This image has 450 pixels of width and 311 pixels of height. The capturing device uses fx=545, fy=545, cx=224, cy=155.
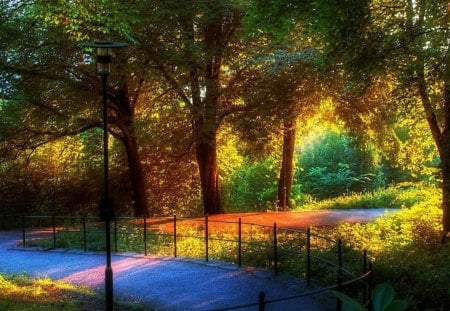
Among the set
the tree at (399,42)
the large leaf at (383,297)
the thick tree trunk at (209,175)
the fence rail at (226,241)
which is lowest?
the fence rail at (226,241)

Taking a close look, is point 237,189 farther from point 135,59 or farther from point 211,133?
point 135,59

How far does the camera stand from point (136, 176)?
77.6 feet

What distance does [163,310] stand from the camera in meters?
9.14

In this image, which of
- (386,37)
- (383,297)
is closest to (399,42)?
(386,37)

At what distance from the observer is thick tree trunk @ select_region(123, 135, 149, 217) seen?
23219 mm

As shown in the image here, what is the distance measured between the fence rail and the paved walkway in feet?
1.52

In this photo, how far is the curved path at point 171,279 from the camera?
9516 millimetres

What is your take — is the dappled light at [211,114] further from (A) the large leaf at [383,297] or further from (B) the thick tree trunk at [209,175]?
(A) the large leaf at [383,297]

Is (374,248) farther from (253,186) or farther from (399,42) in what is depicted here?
(253,186)

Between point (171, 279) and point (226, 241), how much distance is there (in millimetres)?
4473

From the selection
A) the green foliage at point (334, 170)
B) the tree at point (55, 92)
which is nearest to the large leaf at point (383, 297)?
the tree at point (55, 92)

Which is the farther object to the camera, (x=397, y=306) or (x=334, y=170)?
(x=334, y=170)

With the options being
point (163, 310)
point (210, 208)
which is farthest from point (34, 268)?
point (210, 208)

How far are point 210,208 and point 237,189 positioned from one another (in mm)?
10737
